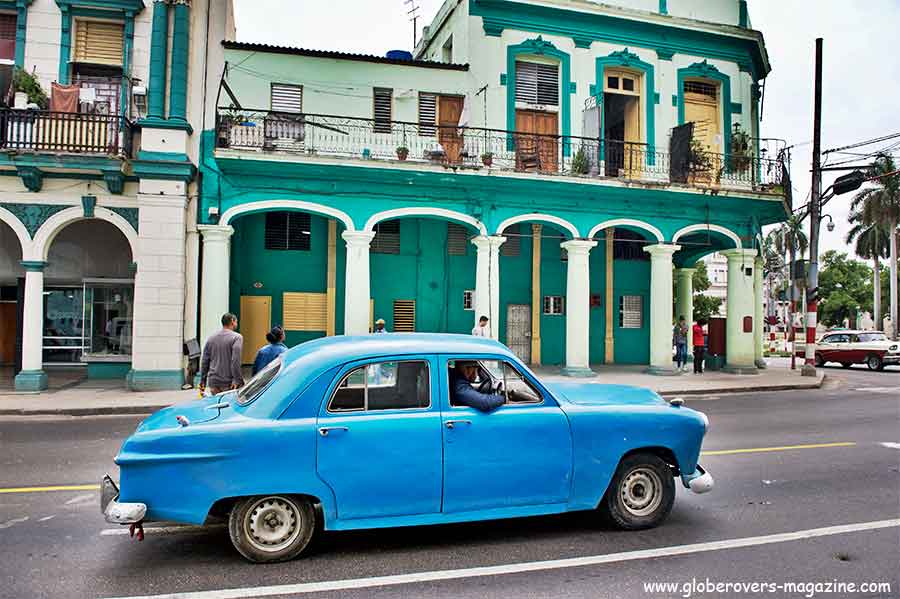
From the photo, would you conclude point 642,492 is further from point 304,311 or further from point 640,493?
point 304,311

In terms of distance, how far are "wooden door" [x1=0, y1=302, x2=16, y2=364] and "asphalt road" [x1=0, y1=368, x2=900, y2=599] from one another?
1363cm

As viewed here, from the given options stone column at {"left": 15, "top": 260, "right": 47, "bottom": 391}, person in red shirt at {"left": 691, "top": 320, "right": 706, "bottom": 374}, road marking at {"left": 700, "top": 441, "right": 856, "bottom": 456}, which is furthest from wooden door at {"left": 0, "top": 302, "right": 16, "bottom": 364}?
person in red shirt at {"left": 691, "top": 320, "right": 706, "bottom": 374}

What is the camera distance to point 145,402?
12.1 m

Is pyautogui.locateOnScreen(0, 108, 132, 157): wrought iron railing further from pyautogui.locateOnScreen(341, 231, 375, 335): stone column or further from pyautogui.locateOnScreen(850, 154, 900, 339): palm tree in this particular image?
pyautogui.locateOnScreen(850, 154, 900, 339): palm tree

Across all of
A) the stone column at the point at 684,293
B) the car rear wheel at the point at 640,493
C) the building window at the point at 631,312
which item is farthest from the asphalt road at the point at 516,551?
the stone column at the point at 684,293

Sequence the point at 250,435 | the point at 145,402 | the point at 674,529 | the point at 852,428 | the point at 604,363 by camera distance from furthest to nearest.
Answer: the point at 604,363 < the point at 145,402 < the point at 852,428 < the point at 674,529 < the point at 250,435

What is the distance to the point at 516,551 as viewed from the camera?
14.6 feet

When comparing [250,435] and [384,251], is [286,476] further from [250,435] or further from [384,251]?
[384,251]

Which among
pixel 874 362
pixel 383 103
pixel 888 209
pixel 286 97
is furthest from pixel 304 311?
pixel 888 209

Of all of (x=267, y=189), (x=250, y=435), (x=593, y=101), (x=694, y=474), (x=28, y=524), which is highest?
(x=593, y=101)

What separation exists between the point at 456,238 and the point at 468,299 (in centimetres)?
199

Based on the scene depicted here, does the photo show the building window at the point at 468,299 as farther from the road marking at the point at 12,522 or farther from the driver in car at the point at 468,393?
the road marking at the point at 12,522

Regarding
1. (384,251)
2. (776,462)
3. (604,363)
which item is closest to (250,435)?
(776,462)

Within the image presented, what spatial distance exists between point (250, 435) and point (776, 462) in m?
6.28
